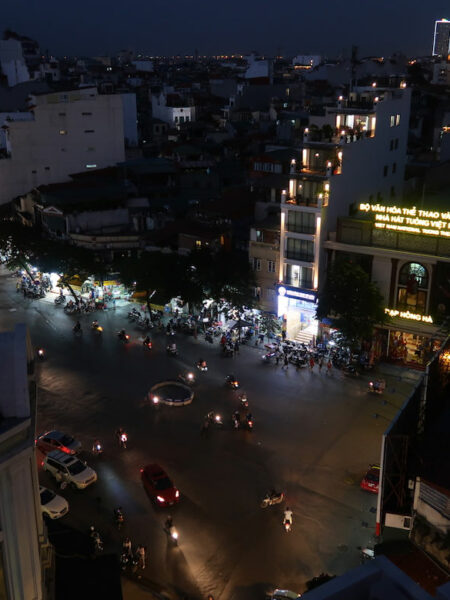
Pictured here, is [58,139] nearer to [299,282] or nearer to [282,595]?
[299,282]

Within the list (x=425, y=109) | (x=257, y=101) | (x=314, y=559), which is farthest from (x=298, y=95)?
(x=314, y=559)

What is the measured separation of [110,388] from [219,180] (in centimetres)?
4051

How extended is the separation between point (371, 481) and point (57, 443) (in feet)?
47.7

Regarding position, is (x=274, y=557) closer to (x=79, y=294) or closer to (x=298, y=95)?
(x=79, y=294)

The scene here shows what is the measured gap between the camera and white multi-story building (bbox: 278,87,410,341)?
39.2 meters

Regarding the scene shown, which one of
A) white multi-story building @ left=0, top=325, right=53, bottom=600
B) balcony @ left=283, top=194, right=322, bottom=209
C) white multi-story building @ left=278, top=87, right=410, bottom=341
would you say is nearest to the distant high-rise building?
white multi-story building @ left=278, top=87, right=410, bottom=341

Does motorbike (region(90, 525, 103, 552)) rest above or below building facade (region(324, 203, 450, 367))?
below

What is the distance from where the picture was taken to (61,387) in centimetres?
3531

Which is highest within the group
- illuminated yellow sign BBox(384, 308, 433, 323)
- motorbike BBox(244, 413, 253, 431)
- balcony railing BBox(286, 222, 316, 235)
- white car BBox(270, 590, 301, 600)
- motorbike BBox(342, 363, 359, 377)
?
balcony railing BBox(286, 222, 316, 235)

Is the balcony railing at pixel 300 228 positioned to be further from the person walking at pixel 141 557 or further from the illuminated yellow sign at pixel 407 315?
the person walking at pixel 141 557

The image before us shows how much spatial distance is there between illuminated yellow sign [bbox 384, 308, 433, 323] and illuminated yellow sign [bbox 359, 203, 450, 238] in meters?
5.06

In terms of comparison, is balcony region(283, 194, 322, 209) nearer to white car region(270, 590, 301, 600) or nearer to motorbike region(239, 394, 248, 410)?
motorbike region(239, 394, 248, 410)

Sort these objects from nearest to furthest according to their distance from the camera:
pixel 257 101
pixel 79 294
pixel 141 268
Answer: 1. pixel 141 268
2. pixel 79 294
3. pixel 257 101

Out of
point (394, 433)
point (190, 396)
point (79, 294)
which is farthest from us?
point (79, 294)
